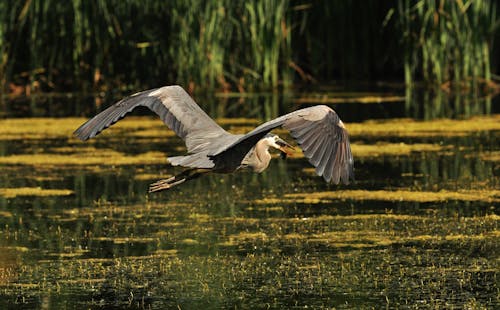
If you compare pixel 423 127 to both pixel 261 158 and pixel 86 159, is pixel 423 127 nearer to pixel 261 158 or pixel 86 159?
pixel 86 159

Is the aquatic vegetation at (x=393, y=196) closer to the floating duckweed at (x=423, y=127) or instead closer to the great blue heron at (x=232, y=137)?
the great blue heron at (x=232, y=137)

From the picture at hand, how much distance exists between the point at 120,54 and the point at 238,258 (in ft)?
28.3

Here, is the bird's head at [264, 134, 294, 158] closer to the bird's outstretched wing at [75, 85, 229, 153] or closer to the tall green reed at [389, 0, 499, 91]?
the bird's outstretched wing at [75, 85, 229, 153]

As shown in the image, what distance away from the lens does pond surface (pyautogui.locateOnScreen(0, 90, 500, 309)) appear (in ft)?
19.6

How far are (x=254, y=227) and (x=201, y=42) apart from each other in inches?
279

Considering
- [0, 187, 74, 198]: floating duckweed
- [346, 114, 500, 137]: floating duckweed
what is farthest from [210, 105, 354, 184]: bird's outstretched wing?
[346, 114, 500, 137]: floating duckweed

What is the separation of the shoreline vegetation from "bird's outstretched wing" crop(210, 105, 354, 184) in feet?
28.2

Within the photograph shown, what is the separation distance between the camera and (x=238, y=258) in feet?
21.9

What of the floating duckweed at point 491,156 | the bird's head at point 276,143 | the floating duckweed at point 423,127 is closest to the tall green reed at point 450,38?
the floating duckweed at point 423,127

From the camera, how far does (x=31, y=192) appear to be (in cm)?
902

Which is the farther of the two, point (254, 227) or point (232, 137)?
point (254, 227)

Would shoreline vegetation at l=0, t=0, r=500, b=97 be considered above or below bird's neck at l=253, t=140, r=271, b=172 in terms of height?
above

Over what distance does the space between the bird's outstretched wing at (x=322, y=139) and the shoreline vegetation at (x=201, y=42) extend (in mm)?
8595

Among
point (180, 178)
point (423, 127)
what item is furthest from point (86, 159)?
point (180, 178)
